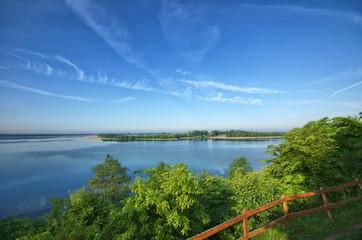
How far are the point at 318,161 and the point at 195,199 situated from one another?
8399mm

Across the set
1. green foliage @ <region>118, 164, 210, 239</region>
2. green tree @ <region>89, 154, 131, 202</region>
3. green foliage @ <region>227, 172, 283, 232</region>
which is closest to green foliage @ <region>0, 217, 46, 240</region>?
green foliage @ <region>118, 164, 210, 239</region>

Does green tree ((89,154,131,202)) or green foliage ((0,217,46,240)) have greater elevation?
green foliage ((0,217,46,240))

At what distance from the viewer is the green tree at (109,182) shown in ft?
80.1

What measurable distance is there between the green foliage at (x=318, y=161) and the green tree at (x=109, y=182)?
22.3 m

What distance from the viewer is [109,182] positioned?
26109 millimetres


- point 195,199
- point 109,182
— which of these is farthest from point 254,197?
point 109,182

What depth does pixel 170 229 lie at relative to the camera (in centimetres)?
528

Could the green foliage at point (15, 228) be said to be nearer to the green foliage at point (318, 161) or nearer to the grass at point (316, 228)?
the grass at point (316, 228)

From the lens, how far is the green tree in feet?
80.1

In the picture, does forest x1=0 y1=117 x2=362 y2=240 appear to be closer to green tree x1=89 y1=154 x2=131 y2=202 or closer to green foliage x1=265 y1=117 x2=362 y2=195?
green foliage x1=265 y1=117 x2=362 y2=195

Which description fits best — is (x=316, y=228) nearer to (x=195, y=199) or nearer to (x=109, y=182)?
(x=195, y=199)

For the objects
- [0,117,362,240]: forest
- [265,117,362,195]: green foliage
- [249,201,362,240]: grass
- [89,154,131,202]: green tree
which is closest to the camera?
[249,201,362,240]: grass

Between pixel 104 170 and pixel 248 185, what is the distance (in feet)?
80.1

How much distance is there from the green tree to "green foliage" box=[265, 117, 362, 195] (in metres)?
22.3
